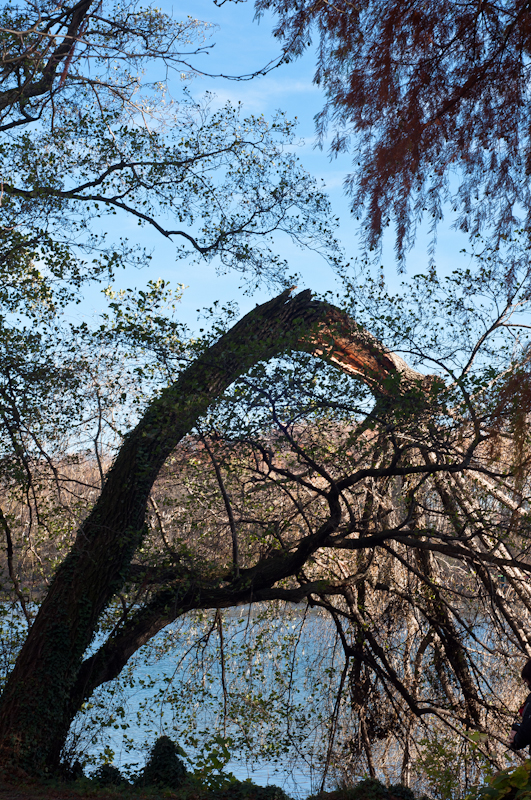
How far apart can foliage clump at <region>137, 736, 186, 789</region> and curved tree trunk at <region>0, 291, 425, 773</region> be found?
3.17 feet

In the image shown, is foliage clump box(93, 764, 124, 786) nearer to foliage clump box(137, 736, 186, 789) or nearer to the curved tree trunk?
foliage clump box(137, 736, 186, 789)

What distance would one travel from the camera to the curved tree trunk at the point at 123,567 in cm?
647

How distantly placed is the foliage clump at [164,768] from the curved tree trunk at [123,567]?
0.97 metres

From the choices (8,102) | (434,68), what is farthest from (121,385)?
(434,68)

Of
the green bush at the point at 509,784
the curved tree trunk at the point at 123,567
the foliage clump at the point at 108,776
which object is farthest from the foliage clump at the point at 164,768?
the green bush at the point at 509,784

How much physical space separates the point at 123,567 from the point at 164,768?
213 centimetres

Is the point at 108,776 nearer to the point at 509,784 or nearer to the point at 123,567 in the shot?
the point at 123,567

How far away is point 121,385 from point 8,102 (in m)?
3.93

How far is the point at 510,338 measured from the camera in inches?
281

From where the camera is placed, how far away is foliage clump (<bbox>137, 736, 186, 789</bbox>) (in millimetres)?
6590

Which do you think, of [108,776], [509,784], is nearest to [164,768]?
[108,776]

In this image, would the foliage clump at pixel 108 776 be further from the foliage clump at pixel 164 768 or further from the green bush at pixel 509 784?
the green bush at pixel 509 784

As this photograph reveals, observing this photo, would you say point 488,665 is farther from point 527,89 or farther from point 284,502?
point 527,89

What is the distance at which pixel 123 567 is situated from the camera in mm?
7137
